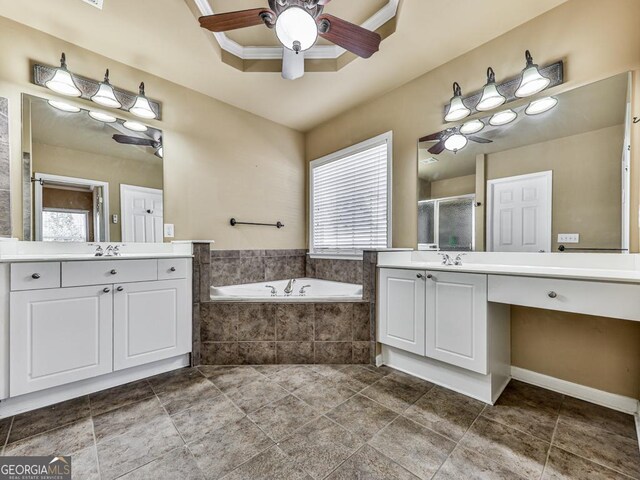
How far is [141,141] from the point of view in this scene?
2.50m

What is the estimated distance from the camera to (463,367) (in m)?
1.80

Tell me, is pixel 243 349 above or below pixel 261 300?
below

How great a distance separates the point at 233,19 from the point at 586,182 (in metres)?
2.37

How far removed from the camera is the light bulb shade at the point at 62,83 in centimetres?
205

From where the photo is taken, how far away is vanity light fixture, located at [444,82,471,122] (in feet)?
7.35

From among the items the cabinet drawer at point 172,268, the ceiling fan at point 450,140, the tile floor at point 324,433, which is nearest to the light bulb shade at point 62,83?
the cabinet drawer at point 172,268

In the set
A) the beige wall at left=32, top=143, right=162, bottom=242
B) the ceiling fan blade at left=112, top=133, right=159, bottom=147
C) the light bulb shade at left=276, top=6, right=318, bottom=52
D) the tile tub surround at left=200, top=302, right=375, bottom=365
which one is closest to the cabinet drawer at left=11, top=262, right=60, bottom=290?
the beige wall at left=32, top=143, right=162, bottom=242

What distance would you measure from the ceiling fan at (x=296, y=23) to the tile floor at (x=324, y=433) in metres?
2.13

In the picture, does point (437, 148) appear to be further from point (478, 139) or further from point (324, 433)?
point (324, 433)

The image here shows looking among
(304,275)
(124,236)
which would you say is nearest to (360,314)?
(304,275)

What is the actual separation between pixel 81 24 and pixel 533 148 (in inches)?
132

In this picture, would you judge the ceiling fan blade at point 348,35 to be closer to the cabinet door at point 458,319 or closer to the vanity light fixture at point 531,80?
the vanity light fixture at point 531,80

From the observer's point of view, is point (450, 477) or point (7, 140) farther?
point (7, 140)

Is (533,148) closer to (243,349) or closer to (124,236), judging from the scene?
(243,349)
